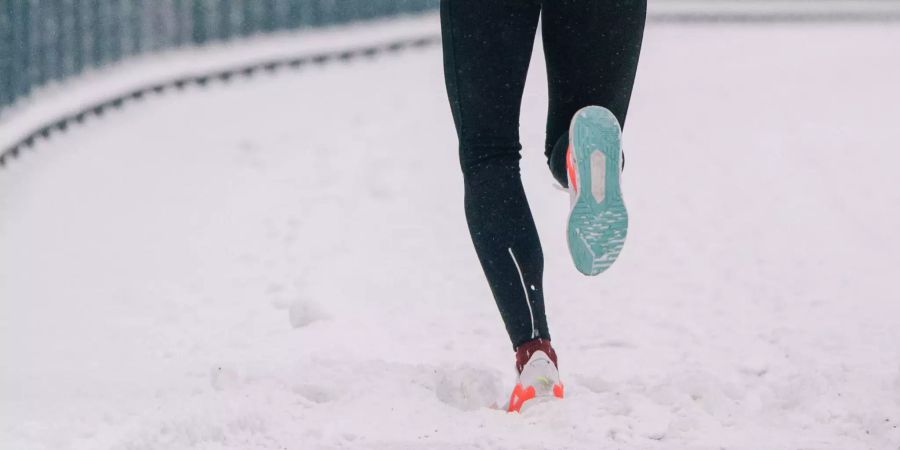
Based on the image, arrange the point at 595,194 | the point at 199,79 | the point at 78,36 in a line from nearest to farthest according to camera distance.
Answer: the point at 595,194 → the point at 78,36 → the point at 199,79

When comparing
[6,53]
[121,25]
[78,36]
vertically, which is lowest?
[6,53]

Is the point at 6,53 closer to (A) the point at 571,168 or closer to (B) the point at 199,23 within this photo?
(B) the point at 199,23

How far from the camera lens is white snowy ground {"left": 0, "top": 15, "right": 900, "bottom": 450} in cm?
216

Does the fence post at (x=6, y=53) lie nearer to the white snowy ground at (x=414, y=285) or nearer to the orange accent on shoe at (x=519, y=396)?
the white snowy ground at (x=414, y=285)

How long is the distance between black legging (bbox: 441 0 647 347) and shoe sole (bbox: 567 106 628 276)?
92mm

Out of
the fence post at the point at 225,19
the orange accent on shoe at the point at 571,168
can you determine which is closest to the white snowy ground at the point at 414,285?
the orange accent on shoe at the point at 571,168

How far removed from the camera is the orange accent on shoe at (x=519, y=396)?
2.10 metres

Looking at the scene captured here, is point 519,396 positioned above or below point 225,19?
below

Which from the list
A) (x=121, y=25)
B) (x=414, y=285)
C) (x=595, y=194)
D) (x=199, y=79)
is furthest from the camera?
(x=199, y=79)

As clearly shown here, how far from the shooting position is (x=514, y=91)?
2.02 m

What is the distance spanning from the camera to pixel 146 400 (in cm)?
234

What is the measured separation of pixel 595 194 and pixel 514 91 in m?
0.22

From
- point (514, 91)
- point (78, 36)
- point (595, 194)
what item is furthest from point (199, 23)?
point (595, 194)

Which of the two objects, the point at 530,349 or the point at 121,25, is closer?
the point at 530,349
